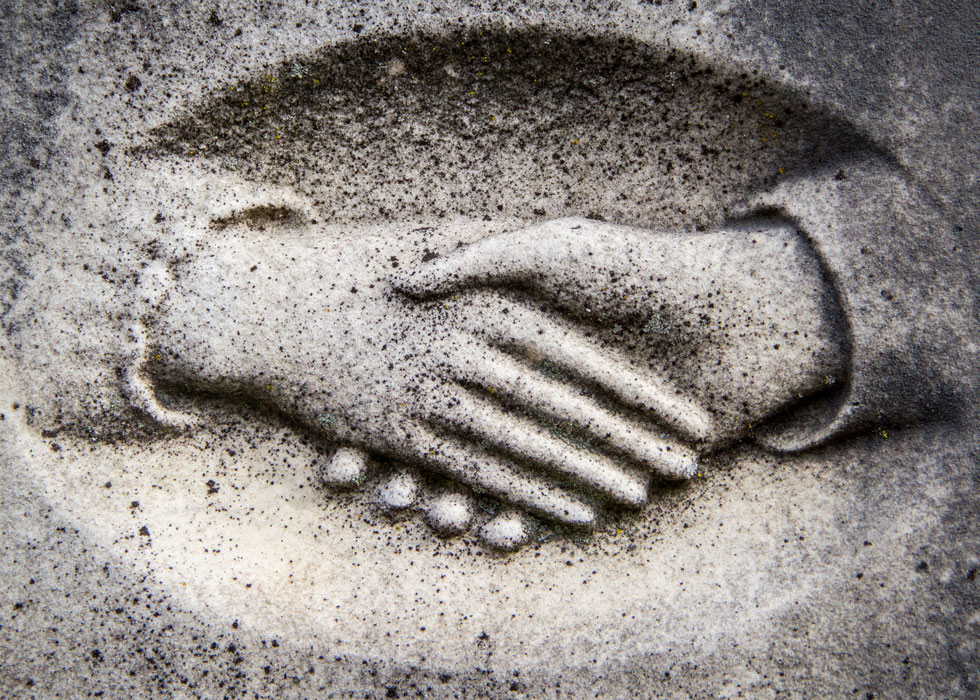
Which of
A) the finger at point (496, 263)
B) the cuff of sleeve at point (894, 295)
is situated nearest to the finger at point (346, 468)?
the finger at point (496, 263)

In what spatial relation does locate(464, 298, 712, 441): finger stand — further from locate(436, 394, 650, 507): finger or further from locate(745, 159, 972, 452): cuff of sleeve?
locate(745, 159, 972, 452): cuff of sleeve

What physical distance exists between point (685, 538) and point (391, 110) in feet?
4.62

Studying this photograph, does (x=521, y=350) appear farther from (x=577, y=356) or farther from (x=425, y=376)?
(x=425, y=376)

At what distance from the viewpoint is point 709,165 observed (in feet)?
5.94

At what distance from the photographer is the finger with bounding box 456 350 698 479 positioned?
172 centimetres

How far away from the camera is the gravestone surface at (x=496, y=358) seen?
165cm

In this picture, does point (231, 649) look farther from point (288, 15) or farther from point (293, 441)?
point (288, 15)

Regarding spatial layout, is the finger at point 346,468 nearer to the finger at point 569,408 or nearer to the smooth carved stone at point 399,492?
the smooth carved stone at point 399,492

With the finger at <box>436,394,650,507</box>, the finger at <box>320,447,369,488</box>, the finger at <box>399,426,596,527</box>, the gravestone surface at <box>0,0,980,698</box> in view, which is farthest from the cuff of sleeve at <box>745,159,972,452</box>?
the finger at <box>320,447,369,488</box>

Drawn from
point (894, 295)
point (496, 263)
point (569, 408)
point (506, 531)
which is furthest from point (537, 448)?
point (894, 295)

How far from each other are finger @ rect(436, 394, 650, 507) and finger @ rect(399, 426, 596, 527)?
5cm

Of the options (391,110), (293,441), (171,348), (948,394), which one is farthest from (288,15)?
(948,394)

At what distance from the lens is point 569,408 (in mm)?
1718

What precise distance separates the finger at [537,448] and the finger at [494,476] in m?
0.05
